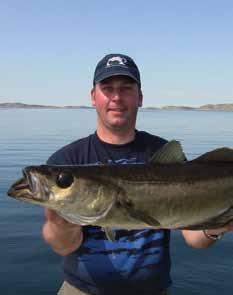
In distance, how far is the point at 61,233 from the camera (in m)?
5.40

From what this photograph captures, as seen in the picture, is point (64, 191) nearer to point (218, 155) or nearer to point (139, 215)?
point (139, 215)

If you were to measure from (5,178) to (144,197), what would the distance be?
1851 cm

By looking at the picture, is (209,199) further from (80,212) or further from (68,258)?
(68,258)

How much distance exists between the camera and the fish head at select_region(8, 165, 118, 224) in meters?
4.70

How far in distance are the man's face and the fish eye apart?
4.76ft

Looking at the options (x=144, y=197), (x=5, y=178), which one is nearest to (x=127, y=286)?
(x=144, y=197)

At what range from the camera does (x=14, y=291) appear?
1017cm

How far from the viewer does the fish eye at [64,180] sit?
15.5 ft

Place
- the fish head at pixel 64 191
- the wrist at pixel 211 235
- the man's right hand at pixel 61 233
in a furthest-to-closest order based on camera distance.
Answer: the wrist at pixel 211 235
the man's right hand at pixel 61 233
the fish head at pixel 64 191

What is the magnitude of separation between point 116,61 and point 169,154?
1690mm

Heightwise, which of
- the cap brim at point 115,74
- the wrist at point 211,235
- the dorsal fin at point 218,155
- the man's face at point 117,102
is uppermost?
the cap brim at point 115,74

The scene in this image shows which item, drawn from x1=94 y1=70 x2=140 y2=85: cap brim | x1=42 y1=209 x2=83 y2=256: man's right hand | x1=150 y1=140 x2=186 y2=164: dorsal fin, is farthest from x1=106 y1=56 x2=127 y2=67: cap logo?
x1=42 y1=209 x2=83 y2=256: man's right hand

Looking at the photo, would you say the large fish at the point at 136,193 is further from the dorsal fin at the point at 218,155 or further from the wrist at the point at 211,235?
the wrist at the point at 211,235

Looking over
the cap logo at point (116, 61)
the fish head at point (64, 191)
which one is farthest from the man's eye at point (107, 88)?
the fish head at point (64, 191)
